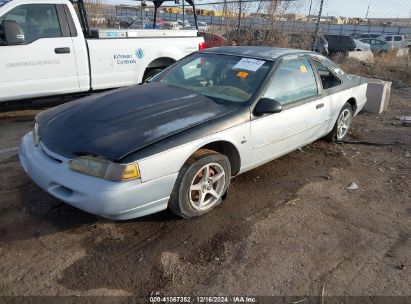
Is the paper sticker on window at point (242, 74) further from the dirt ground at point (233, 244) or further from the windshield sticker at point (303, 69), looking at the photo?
the dirt ground at point (233, 244)

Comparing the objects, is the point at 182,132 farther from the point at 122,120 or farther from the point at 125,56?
the point at 125,56

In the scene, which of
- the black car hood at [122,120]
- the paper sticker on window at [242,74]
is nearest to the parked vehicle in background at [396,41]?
the paper sticker on window at [242,74]

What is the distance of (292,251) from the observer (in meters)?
3.18

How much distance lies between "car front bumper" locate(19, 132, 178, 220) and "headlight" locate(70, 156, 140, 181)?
0.13ft

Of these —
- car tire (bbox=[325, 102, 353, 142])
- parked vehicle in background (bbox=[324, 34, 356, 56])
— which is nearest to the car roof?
car tire (bbox=[325, 102, 353, 142])

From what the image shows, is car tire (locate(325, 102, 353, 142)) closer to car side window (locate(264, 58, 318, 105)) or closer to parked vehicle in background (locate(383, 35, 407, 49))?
car side window (locate(264, 58, 318, 105))

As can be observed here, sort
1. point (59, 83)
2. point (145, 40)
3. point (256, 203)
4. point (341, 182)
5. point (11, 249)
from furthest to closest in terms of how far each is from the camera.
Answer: point (145, 40)
point (59, 83)
point (341, 182)
point (256, 203)
point (11, 249)

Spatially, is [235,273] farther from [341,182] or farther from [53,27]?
[53,27]

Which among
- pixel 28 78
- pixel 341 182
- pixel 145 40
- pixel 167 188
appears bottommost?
pixel 341 182

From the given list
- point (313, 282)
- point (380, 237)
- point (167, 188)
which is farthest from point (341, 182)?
point (167, 188)

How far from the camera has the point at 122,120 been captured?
3381mm

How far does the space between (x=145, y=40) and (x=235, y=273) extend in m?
5.45

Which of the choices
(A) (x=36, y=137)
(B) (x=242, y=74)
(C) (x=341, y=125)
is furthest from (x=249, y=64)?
(A) (x=36, y=137)

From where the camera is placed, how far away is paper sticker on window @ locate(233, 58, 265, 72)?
13.8 ft
